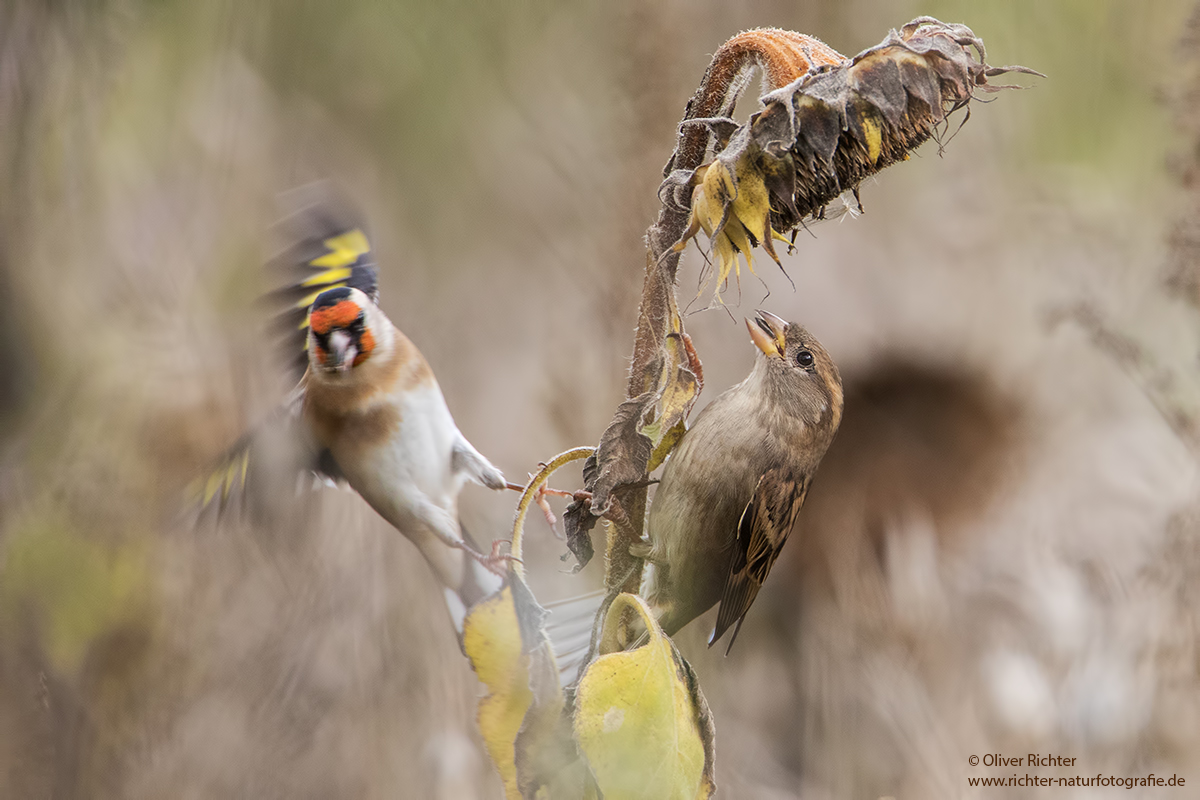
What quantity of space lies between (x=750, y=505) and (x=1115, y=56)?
2.88m

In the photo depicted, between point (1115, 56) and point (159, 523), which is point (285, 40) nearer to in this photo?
point (159, 523)

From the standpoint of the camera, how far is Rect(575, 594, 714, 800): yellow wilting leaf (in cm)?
129

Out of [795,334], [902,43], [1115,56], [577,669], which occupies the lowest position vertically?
[577,669]

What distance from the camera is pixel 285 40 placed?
3.52 meters

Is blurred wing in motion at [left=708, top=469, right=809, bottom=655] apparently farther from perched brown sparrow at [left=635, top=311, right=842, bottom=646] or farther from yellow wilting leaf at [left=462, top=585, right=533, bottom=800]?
yellow wilting leaf at [left=462, top=585, right=533, bottom=800]

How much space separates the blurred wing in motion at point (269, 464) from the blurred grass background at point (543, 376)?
4.41ft

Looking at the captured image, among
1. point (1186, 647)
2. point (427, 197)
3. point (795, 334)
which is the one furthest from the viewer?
point (427, 197)

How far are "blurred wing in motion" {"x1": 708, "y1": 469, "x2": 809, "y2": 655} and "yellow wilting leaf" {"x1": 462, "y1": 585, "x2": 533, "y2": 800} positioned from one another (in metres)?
1.00

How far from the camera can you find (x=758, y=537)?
227 cm

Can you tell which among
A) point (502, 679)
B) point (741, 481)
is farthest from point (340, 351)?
point (741, 481)

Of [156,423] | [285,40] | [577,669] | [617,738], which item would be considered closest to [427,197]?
[285,40]

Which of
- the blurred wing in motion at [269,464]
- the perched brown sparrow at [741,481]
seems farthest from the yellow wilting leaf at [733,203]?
the perched brown sparrow at [741,481]

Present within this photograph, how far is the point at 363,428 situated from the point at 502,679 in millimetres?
477

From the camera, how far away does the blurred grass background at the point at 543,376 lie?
3.03 m
